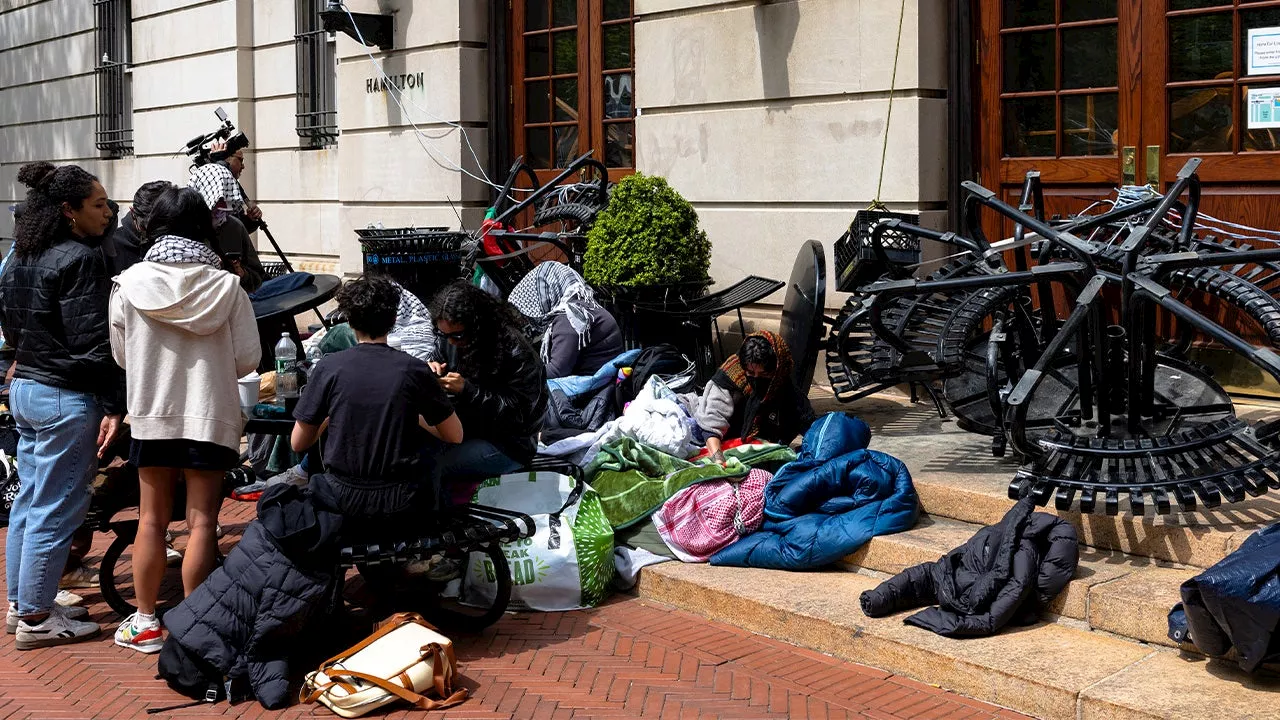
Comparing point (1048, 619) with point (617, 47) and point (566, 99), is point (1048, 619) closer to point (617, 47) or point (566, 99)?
point (617, 47)

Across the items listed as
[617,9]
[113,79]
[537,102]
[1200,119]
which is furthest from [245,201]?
[113,79]

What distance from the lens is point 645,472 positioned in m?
6.68

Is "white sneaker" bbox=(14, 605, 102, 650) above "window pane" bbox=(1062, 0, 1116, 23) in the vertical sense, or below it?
below

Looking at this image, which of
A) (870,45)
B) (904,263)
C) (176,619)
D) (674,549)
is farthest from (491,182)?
(176,619)

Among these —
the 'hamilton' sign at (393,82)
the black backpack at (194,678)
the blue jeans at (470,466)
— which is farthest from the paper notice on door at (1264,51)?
the 'hamilton' sign at (393,82)

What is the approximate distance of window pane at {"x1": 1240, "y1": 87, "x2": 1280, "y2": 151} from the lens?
284 inches

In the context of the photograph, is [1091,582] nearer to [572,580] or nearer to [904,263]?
[572,580]

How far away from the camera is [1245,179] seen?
732 cm

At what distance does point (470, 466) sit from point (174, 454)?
4.50 feet

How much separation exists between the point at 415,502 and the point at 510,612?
2.92 feet

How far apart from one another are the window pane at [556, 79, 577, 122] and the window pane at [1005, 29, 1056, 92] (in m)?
4.20

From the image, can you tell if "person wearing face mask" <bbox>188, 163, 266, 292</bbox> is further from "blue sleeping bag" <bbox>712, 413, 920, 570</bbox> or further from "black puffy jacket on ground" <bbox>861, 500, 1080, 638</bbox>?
"black puffy jacket on ground" <bbox>861, 500, 1080, 638</bbox>

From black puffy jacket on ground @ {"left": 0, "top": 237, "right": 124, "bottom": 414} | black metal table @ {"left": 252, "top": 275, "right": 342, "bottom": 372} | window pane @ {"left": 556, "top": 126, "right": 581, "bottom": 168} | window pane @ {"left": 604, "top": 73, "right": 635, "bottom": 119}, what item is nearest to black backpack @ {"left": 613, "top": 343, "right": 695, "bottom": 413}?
black metal table @ {"left": 252, "top": 275, "right": 342, "bottom": 372}

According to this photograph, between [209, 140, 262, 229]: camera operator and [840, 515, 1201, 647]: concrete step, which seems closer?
[840, 515, 1201, 647]: concrete step
